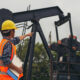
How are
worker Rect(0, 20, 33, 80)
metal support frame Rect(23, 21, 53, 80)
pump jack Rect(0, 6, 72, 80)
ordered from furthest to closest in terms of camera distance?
metal support frame Rect(23, 21, 53, 80) → pump jack Rect(0, 6, 72, 80) → worker Rect(0, 20, 33, 80)

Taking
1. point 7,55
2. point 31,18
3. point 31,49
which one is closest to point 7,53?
point 7,55

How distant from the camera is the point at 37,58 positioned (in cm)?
4650

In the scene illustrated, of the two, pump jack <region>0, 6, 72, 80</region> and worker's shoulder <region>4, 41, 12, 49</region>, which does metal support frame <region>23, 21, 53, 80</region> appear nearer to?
pump jack <region>0, 6, 72, 80</region>

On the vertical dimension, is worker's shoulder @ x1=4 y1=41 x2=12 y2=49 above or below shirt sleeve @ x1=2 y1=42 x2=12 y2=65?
above

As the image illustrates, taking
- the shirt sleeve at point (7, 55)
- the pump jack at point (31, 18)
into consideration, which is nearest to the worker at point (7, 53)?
the shirt sleeve at point (7, 55)

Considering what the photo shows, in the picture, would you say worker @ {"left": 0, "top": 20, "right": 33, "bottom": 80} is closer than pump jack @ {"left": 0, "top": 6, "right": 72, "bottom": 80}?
Yes

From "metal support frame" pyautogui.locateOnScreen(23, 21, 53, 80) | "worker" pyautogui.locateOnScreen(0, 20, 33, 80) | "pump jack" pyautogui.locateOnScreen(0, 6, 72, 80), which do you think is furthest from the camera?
"metal support frame" pyautogui.locateOnScreen(23, 21, 53, 80)

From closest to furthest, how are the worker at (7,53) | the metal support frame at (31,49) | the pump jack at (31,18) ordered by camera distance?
the worker at (7,53), the pump jack at (31,18), the metal support frame at (31,49)

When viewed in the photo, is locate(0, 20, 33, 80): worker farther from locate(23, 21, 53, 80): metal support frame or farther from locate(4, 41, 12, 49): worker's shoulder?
locate(23, 21, 53, 80): metal support frame

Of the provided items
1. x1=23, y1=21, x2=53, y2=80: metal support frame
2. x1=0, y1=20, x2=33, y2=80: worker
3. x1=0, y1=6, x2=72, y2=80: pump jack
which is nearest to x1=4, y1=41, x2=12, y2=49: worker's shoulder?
x1=0, y1=20, x2=33, y2=80: worker

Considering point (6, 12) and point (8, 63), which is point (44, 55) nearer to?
point (6, 12)

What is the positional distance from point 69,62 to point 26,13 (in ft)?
11.7

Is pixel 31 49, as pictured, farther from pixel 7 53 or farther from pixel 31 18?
pixel 7 53

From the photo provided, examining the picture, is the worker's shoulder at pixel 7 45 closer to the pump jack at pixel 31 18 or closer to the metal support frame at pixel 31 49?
the pump jack at pixel 31 18
